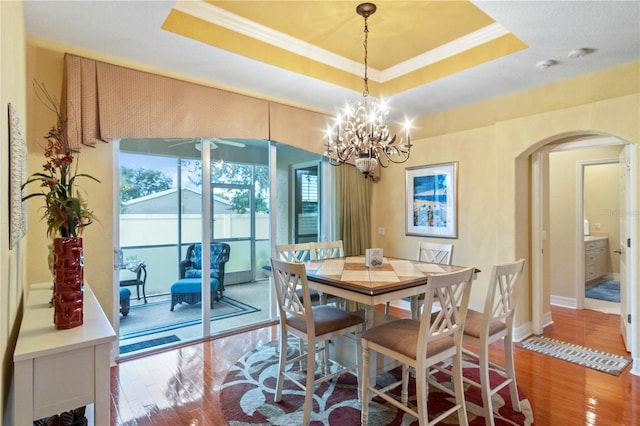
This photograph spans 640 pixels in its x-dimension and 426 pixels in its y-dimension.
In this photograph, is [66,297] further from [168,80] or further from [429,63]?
[429,63]

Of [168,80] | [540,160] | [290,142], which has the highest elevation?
[168,80]

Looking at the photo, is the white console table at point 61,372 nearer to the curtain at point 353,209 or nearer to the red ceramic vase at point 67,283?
the red ceramic vase at point 67,283

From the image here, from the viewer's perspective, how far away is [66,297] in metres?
1.59

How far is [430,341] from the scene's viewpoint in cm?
194

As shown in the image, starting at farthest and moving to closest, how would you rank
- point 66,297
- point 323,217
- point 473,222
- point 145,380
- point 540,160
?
point 323,217
point 473,222
point 540,160
point 145,380
point 66,297

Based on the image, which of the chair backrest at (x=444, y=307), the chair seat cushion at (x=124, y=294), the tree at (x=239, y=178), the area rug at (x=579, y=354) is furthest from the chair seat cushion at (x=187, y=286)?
the area rug at (x=579, y=354)

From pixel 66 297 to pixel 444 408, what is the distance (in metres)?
2.46

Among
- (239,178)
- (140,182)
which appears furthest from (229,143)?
(140,182)

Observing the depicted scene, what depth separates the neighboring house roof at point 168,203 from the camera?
3328 mm

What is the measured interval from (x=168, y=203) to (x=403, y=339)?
2744mm

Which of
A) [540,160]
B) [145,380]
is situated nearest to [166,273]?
[145,380]

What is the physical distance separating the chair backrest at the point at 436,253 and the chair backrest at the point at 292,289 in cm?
171

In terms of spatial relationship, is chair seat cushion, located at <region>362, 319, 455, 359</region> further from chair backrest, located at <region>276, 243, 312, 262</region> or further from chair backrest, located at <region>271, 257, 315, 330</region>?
chair backrest, located at <region>276, 243, 312, 262</region>

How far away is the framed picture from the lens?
14.0 feet
